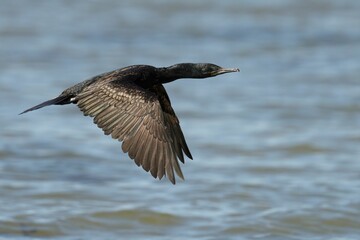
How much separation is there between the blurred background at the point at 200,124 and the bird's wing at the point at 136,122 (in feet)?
5.82

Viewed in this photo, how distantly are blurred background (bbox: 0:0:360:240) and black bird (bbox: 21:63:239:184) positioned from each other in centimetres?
162

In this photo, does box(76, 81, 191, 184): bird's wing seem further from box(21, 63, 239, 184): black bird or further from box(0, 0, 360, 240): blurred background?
box(0, 0, 360, 240): blurred background

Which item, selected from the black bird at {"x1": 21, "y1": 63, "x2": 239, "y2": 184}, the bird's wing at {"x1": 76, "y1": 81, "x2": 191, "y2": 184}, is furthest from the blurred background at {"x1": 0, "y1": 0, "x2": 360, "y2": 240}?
the bird's wing at {"x1": 76, "y1": 81, "x2": 191, "y2": 184}

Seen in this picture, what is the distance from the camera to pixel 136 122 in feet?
25.7

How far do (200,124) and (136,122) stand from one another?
5236 millimetres

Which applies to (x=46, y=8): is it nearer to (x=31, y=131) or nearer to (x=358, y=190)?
(x=31, y=131)

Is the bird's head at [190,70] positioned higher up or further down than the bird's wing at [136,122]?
higher up

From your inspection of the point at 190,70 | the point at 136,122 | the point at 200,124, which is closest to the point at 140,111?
the point at 136,122

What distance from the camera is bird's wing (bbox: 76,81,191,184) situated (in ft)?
25.0

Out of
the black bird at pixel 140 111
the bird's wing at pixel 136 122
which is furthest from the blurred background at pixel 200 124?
the bird's wing at pixel 136 122

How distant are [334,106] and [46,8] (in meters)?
7.38

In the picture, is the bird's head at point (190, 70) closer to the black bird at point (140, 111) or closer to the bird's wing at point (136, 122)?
the black bird at point (140, 111)

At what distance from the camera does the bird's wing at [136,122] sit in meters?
7.61

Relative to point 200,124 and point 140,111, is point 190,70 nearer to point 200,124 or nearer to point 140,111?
point 140,111
